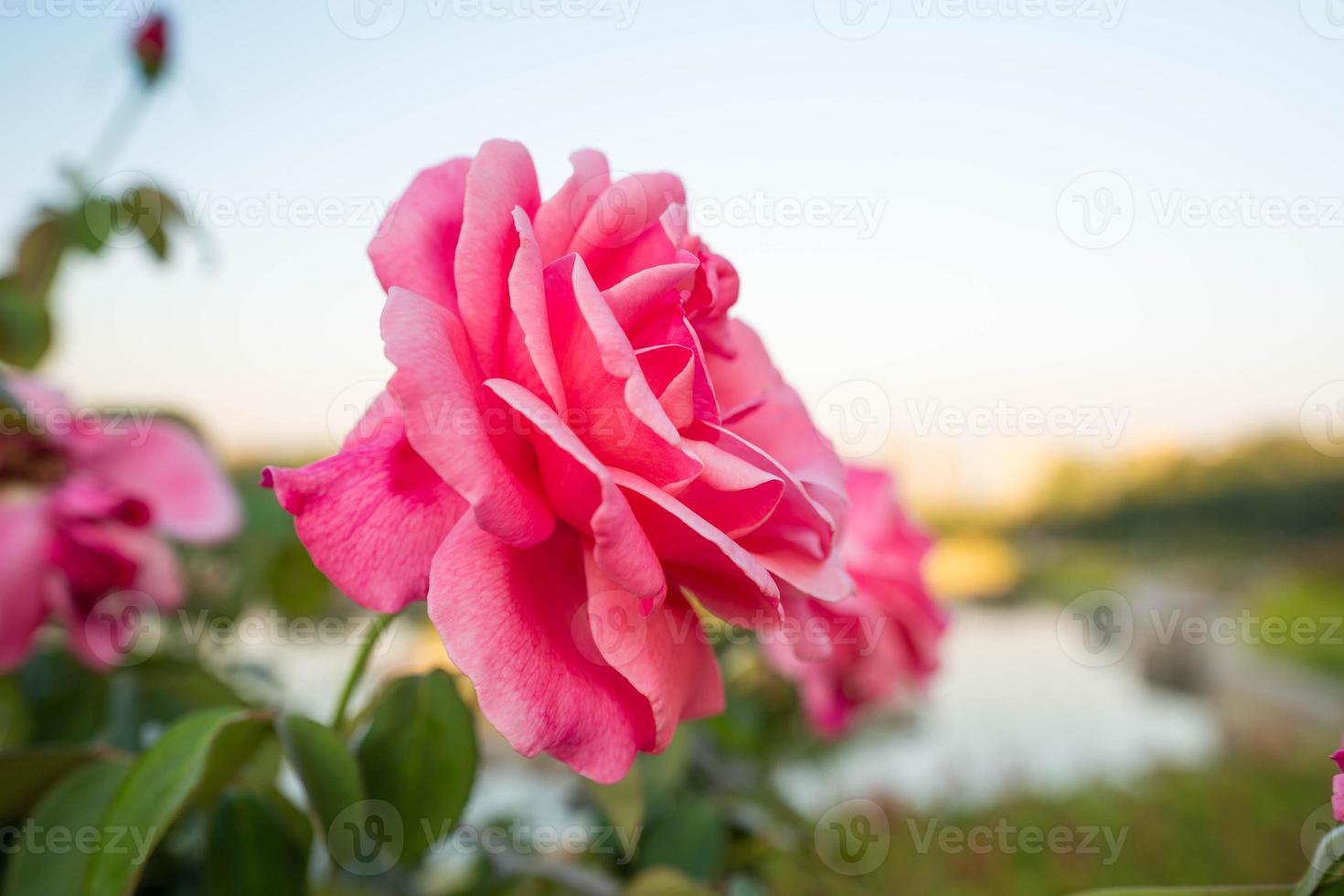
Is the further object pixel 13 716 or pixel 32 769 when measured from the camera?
pixel 13 716

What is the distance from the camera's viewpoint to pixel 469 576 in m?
0.19

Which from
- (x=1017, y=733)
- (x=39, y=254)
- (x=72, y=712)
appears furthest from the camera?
(x=1017, y=733)

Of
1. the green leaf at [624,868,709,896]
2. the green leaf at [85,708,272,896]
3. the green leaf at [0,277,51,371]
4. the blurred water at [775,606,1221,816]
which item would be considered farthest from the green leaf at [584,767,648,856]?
the blurred water at [775,606,1221,816]

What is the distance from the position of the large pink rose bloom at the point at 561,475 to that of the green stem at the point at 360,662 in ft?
0.12

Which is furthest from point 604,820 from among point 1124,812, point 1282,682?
point 1282,682

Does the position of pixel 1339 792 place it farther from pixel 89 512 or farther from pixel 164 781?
pixel 89 512

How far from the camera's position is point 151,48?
23.3 inches

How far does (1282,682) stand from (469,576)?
3380mm

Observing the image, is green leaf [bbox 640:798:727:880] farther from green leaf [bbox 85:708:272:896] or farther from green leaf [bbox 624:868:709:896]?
green leaf [bbox 85:708:272:896]

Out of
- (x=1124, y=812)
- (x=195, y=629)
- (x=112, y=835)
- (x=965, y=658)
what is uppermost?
(x=112, y=835)

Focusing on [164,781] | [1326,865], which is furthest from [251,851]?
[1326,865]

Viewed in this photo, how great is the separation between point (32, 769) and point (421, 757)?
152 millimetres

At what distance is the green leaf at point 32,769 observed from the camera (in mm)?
291

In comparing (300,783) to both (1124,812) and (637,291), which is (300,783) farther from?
(1124,812)
